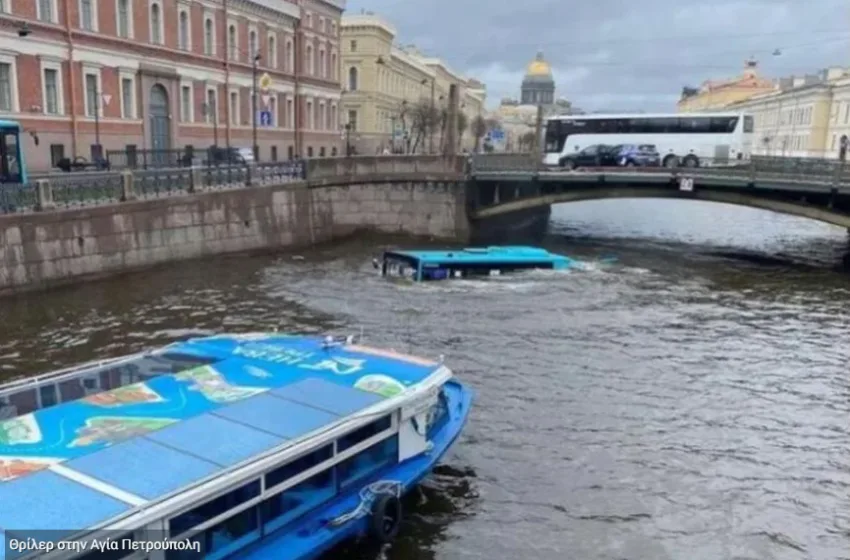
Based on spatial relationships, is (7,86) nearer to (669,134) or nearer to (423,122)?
(669,134)

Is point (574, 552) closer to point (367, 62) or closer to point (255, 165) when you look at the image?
point (255, 165)

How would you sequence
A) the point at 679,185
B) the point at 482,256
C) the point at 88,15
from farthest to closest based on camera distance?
the point at 88,15
the point at 679,185
the point at 482,256

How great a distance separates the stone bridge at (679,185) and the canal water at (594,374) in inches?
114

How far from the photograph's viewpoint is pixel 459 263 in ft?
88.1

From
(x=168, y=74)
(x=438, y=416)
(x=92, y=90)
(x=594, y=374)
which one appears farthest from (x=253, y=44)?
(x=438, y=416)

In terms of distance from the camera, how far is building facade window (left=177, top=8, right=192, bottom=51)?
4438 centimetres

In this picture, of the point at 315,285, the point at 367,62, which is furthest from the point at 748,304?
the point at 367,62

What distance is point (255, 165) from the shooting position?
3206 cm

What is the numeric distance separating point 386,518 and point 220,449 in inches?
93.9

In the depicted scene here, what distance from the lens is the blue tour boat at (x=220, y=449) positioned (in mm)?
6445

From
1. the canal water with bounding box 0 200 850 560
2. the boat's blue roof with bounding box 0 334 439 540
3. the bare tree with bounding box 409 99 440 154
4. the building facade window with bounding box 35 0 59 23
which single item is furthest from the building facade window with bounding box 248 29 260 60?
the boat's blue roof with bounding box 0 334 439 540

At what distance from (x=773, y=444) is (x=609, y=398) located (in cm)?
294

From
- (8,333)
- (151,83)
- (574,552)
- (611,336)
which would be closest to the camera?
(574,552)

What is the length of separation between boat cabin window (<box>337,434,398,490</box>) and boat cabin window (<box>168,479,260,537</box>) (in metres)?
1.44
